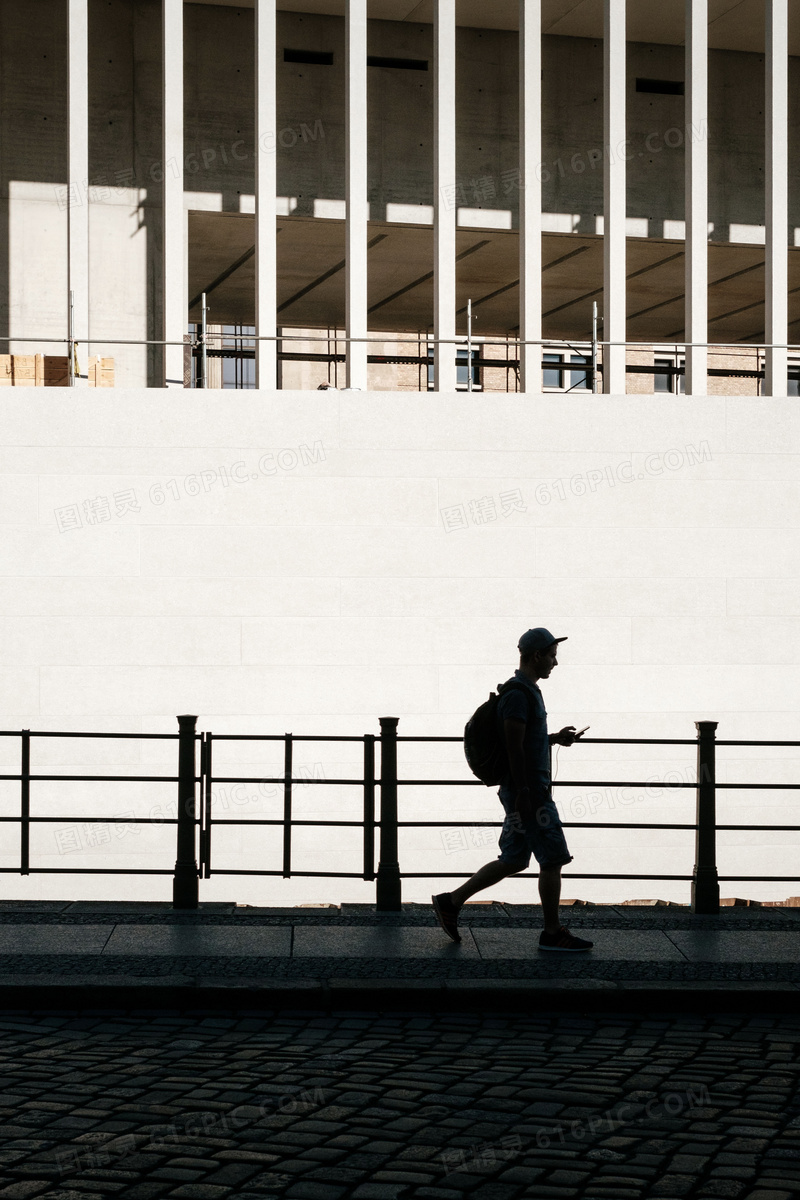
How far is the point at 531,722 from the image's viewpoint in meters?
7.70

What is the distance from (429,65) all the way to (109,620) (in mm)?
10842

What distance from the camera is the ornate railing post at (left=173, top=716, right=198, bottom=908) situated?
892cm

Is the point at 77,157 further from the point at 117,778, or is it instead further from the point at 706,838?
the point at 706,838

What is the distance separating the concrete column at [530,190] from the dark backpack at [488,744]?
9521 mm

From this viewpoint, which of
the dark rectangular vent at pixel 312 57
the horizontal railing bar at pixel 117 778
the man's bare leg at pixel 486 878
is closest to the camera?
the man's bare leg at pixel 486 878

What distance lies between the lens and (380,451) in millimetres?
15422

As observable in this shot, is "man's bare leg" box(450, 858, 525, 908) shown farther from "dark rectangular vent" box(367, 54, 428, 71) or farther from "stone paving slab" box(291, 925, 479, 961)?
"dark rectangular vent" box(367, 54, 428, 71)

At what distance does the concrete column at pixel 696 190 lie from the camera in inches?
679

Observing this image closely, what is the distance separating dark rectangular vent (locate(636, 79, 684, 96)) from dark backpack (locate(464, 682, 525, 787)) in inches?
667

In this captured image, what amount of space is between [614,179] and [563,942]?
11846 mm

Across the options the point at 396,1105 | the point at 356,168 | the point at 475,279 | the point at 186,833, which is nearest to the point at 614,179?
the point at 356,168

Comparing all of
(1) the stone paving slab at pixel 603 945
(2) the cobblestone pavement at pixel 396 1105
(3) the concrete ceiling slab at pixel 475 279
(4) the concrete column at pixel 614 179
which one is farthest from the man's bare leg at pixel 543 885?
(3) the concrete ceiling slab at pixel 475 279

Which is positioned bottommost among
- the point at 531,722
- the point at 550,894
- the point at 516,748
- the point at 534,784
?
the point at 550,894

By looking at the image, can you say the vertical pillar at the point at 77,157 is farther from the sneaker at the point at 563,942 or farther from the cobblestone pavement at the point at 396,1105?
the cobblestone pavement at the point at 396,1105
